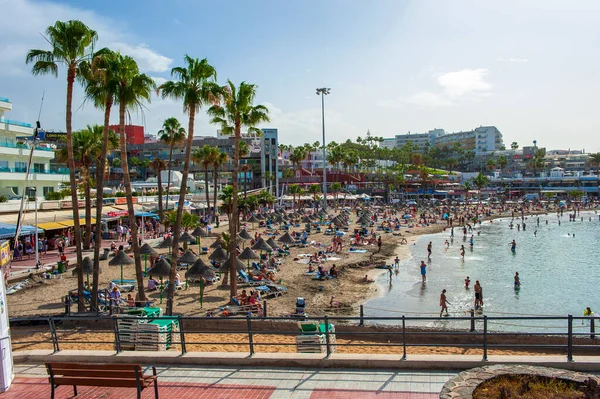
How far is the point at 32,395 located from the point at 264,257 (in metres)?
25.9

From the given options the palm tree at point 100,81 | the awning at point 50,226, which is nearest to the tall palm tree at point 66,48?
the palm tree at point 100,81

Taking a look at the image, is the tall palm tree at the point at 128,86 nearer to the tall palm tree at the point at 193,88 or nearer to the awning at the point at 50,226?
the tall palm tree at the point at 193,88

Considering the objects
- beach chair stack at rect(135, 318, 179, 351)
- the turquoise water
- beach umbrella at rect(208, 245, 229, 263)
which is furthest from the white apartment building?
beach chair stack at rect(135, 318, 179, 351)

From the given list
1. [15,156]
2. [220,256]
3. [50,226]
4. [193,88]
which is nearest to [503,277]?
[220,256]

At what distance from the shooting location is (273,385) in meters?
7.70

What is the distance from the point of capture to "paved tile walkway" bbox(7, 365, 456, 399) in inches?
286

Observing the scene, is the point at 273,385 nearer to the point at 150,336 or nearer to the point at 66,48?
the point at 150,336

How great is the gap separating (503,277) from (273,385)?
2882 cm

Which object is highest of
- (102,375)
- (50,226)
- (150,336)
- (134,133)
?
(134,133)

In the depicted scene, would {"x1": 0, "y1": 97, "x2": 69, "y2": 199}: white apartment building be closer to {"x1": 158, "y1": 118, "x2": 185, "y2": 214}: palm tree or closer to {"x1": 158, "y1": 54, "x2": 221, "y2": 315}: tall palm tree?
{"x1": 158, "y1": 118, "x2": 185, "y2": 214}: palm tree

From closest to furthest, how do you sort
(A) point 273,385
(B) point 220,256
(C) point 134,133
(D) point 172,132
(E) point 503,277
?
(A) point 273,385 → (B) point 220,256 → (E) point 503,277 → (D) point 172,132 → (C) point 134,133

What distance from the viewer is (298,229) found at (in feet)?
180

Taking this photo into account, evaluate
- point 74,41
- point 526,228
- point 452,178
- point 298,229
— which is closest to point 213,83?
point 74,41

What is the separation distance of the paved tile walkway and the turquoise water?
9.86 meters
